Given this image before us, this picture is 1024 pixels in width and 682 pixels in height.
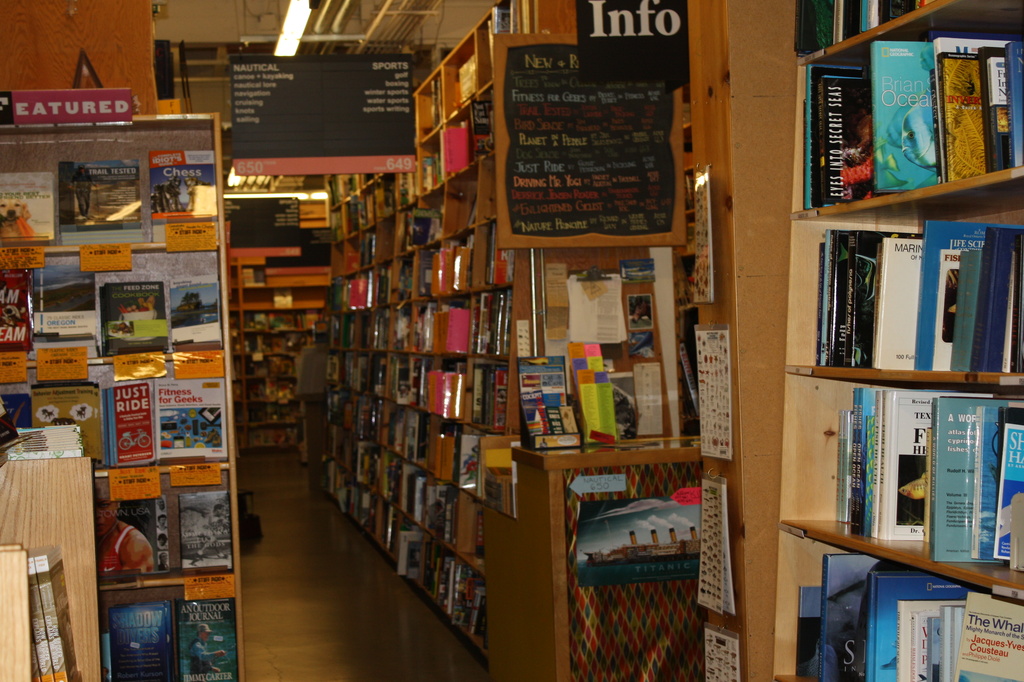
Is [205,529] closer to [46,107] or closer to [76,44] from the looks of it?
[46,107]

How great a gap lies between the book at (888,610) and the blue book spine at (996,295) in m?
0.53

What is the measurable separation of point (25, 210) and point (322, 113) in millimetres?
2122

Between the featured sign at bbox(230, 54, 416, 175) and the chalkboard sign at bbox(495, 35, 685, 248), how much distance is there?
4.45 feet

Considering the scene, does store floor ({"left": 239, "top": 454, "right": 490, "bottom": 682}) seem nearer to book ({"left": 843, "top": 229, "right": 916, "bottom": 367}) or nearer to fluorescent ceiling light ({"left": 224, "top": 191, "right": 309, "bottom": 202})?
book ({"left": 843, "top": 229, "right": 916, "bottom": 367})

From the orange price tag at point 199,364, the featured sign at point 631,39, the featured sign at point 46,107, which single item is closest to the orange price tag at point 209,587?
the orange price tag at point 199,364

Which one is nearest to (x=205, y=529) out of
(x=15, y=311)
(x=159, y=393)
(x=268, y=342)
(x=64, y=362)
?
(x=159, y=393)

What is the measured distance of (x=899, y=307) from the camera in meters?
2.27

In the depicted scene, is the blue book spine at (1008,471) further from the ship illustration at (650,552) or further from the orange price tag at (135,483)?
the orange price tag at (135,483)

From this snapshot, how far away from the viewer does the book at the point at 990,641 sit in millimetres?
1910

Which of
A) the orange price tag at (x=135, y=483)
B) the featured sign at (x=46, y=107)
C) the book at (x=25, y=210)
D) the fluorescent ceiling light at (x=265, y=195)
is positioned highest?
the fluorescent ceiling light at (x=265, y=195)

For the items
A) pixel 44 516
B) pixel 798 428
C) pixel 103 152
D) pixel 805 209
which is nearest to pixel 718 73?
pixel 805 209

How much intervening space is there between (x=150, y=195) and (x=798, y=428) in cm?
238

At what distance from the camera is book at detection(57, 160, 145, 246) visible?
3.53m

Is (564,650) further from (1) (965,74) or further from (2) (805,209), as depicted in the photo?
(1) (965,74)
